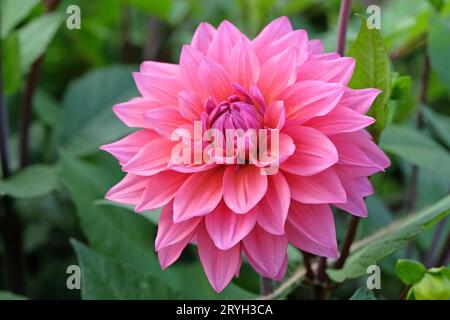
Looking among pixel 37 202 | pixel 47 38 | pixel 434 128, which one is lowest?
pixel 37 202

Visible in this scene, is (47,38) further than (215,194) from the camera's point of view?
Yes

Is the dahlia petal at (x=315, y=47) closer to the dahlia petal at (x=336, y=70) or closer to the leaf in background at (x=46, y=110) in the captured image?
the dahlia petal at (x=336, y=70)

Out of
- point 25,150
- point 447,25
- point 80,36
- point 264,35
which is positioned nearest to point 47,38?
point 25,150

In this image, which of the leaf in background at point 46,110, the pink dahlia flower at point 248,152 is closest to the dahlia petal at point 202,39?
the pink dahlia flower at point 248,152

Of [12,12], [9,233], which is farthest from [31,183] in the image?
[12,12]

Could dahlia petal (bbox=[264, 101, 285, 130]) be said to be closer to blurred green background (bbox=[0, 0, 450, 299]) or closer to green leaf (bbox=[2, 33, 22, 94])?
blurred green background (bbox=[0, 0, 450, 299])

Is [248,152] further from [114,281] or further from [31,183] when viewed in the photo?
[31,183]
